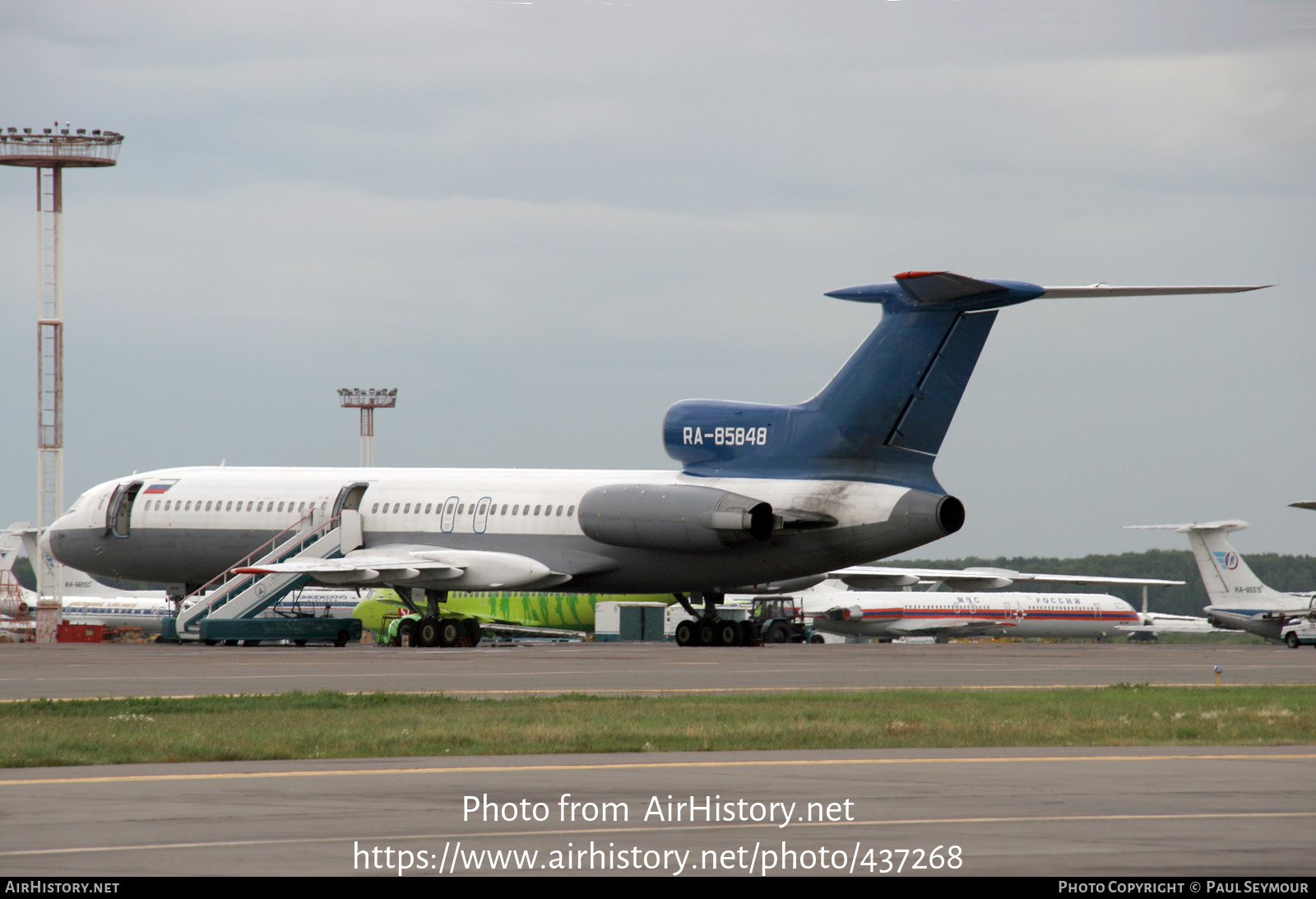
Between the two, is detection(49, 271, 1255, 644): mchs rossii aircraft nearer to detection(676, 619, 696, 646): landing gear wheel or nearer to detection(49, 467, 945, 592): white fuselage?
detection(49, 467, 945, 592): white fuselage

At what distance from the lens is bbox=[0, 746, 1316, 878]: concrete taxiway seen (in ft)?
29.3

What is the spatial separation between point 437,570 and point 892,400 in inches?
480

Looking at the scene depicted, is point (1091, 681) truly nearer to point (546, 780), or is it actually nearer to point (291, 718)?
point (291, 718)

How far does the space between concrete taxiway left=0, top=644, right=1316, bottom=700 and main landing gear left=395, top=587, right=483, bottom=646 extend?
2217 mm

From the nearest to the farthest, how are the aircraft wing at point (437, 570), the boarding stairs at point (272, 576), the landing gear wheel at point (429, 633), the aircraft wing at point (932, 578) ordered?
the aircraft wing at point (437, 570), the landing gear wheel at point (429, 633), the boarding stairs at point (272, 576), the aircraft wing at point (932, 578)

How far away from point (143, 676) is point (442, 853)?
2046 cm

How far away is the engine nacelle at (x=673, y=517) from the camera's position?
4053cm

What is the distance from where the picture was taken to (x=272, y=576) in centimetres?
4519

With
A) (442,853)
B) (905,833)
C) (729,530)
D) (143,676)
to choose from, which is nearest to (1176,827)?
(905,833)

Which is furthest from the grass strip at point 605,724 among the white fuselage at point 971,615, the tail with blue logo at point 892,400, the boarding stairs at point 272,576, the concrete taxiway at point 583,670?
the white fuselage at point 971,615

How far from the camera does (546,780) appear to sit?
13.0 metres

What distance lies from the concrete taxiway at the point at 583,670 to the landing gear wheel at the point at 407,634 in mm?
2588

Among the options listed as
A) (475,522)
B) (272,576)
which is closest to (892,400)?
(475,522)

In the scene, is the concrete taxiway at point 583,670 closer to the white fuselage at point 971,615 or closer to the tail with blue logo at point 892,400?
the tail with blue logo at point 892,400
